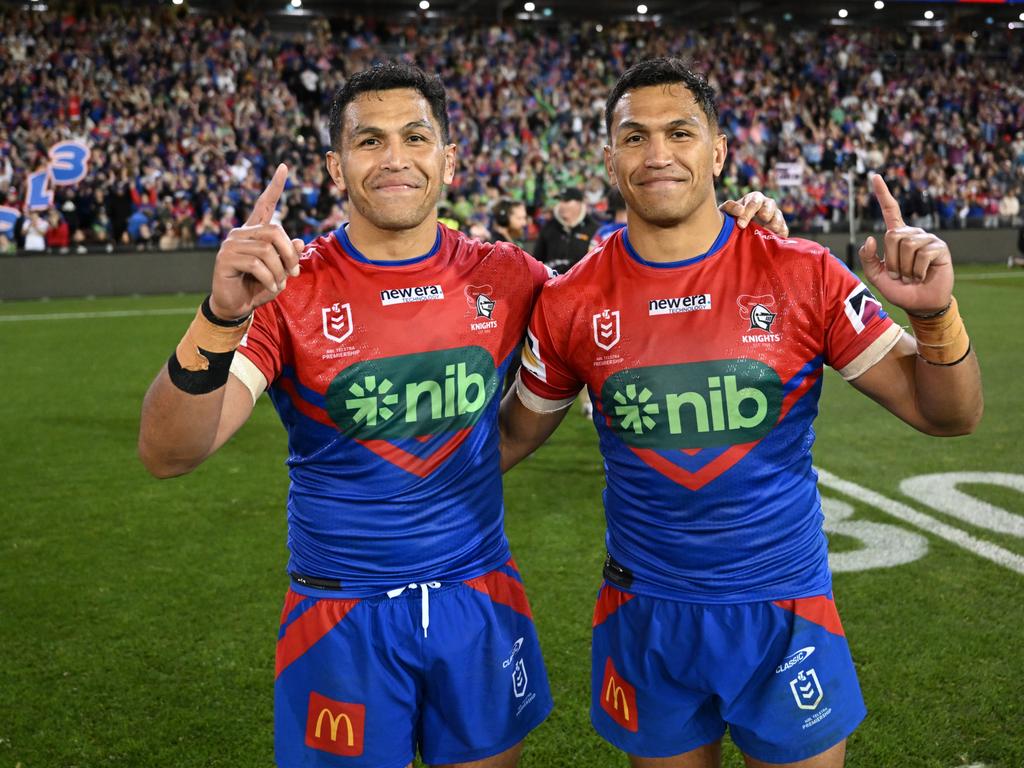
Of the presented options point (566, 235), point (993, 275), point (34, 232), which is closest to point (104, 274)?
point (34, 232)

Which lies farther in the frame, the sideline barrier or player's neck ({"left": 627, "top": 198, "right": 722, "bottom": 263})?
the sideline barrier

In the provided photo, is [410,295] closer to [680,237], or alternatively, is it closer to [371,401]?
[371,401]

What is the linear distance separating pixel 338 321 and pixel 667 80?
1.02m

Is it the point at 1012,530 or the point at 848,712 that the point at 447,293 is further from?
the point at 1012,530

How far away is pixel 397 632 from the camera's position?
246 centimetres

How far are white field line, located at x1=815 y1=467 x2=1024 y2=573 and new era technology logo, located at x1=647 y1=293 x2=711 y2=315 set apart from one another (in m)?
3.38

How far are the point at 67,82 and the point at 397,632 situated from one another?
908 inches

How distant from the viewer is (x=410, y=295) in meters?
2.56

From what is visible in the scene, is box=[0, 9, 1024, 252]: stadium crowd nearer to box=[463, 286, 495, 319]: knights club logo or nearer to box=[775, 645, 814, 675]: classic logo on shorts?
box=[463, 286, 495, 319]: knights club logo

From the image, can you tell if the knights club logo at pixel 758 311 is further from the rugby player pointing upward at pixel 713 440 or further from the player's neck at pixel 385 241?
the player's neck at pixel 385 241

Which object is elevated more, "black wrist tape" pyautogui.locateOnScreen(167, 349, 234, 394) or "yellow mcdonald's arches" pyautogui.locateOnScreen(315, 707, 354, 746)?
"black wrist tape" pyautogui.locateOnScreen(167, 349, 234, 394)

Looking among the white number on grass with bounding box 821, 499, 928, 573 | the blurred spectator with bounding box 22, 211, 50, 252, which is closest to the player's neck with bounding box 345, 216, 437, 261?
the white number on grass with bounding box 821, 499, 928, 573

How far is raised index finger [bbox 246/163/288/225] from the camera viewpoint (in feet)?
7.16

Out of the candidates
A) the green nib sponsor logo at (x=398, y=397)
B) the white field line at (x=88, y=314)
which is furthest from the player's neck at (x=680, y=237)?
the white field line at (x=88, y=314)
